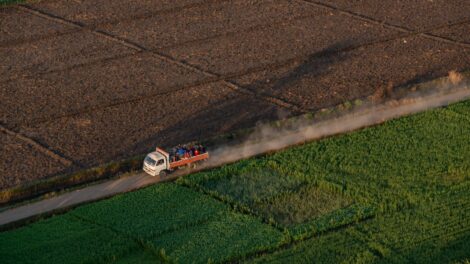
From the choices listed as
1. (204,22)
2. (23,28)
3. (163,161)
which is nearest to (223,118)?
(163,161)

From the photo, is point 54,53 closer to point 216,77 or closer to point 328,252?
point 216,77

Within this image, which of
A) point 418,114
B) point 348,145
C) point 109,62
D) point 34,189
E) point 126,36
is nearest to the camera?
point 34,189

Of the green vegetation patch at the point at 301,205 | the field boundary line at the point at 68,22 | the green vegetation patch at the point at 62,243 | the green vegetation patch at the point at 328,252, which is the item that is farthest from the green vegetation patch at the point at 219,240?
the field boundary line at the point at 68,22

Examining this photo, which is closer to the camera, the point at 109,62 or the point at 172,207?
the point at 172,207

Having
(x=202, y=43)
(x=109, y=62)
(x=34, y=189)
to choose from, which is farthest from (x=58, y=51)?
(x=34, y=189)

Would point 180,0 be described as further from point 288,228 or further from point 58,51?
point 288,228

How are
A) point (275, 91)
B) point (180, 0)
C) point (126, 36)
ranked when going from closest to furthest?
point (275, 91) → point (126, 36) → point (180, 0)
